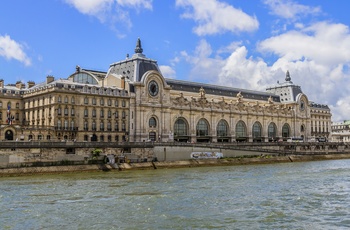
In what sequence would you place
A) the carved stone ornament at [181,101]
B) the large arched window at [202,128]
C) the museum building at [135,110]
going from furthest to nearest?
the large arched window at [202,128] < the carved stone ornament at [181,101] < the museum building at [135,110]

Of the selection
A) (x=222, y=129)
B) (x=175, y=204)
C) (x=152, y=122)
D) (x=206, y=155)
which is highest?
(x=152, y=122)

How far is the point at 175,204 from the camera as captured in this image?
128ft

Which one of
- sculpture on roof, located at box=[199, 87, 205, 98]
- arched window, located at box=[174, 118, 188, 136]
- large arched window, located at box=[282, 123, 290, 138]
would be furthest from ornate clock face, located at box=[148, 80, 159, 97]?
large arched window, located at box=[282, 123, 290, 138]

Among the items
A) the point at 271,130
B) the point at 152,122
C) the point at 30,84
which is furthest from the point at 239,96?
the point at 30,84

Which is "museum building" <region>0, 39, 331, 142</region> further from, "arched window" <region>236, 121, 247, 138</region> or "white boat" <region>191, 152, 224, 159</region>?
"white boat" <region>191, 152, 224, 159</region>

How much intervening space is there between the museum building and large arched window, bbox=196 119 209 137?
0.20 m

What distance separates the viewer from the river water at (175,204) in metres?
32.0

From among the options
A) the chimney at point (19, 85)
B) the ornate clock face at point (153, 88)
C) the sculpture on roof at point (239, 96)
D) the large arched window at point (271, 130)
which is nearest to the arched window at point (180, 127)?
the ornate clock face at point (153, 88)

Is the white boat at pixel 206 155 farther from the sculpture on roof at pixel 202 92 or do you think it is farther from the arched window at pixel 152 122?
the sculpture on roof at pixel 202 92

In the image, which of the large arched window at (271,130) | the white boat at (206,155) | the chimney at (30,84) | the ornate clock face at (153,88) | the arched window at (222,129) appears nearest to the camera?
the white boat at (206,155)

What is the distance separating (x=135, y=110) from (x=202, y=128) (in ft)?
76.4

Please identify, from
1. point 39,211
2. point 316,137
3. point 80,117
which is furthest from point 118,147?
point 316,137

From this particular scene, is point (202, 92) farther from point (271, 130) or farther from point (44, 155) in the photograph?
point (44, 155)

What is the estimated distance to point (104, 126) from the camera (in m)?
97.9
